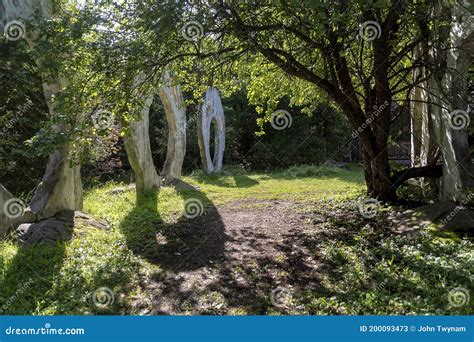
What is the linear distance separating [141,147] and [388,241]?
721 centimetres

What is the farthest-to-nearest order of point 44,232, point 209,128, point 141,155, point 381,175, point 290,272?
point 209,128, point 141,155, point 381,175, point 44,232, point 290,272

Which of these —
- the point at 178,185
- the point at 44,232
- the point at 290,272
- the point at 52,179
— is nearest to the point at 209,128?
the point at 178,185

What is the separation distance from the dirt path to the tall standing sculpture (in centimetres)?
876

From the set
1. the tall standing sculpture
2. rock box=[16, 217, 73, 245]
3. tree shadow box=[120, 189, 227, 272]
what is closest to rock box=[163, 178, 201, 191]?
tree shadow box=[120, 189, 227, 272]

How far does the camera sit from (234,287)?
15.6 ft

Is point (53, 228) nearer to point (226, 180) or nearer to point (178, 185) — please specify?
point (178, 185)

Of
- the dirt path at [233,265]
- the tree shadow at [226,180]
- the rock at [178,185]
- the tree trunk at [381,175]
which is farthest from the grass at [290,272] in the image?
the tree shadow at [226,180]

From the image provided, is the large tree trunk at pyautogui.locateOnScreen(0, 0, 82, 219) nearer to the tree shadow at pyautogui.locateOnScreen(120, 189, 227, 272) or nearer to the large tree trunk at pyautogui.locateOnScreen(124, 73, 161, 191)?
the tree shadow at pyautogui.locateOnScreen(120, 189, 227, 272)

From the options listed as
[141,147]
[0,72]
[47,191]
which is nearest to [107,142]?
[141,147]

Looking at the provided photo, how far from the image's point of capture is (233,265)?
5.55m

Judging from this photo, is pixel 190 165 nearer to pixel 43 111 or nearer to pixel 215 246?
pixel 43 111

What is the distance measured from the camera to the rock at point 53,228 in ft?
20.5

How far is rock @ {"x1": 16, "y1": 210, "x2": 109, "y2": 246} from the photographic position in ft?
20.5

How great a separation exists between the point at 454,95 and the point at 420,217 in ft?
6.93
